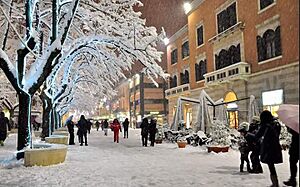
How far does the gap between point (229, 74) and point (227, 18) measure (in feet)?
17.2

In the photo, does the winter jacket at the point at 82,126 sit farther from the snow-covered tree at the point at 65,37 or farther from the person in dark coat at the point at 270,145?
the person in dark coat at the point at 270,145

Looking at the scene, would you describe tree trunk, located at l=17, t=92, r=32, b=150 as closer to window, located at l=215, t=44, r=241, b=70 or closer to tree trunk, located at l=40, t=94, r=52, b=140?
tree trunk, located at l=40, t=94, r=52, b=140

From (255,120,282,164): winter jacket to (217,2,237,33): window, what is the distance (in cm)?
2238

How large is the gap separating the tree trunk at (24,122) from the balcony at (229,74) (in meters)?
17.4

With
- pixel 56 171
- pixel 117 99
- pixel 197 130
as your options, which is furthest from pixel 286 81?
pixel 117 99

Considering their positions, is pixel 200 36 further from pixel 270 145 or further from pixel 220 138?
pixel 270 145

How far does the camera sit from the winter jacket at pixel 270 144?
7.50m

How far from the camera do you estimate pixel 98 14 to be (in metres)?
16.2

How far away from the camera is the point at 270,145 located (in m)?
7.62

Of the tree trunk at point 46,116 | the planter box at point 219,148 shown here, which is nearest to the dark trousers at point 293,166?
the planter box at point 219,148

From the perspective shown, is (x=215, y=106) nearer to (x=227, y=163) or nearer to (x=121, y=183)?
(x=227, y=163)

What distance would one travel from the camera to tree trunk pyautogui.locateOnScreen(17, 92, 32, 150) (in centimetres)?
1298

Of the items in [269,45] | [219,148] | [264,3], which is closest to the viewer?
[219,148]

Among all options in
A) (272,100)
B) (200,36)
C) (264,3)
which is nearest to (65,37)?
(272,100)
